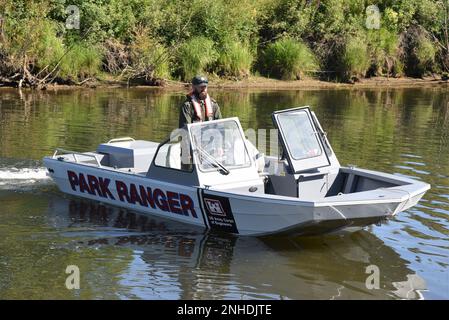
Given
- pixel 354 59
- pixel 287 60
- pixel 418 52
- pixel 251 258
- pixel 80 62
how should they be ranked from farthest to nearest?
1. pixel 418 52
2. pixel 354 59
3. pixel 287 60
4. pixel 80 62
5. pixel 251 258

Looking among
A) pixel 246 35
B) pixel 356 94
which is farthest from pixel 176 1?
pixel 356 94

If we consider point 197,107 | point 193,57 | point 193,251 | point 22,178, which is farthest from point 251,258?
point 193,57

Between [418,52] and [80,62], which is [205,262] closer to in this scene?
[80,62]

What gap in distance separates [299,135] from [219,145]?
1.20 m

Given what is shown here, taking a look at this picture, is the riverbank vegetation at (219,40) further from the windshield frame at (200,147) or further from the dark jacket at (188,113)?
the windshield frame at (200,147)

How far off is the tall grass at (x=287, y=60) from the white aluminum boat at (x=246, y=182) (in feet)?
73.1

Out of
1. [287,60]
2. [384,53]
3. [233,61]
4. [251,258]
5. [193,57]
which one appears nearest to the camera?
[251,258]

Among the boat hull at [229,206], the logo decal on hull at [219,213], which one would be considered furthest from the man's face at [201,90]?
the logo decal on hull at [219,213]

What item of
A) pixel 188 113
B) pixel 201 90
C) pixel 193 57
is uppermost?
pixel 193 57

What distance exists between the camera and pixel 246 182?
1127 centimetres

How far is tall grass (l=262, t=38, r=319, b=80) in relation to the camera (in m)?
34.1

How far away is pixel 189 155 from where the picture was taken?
37.0 ft

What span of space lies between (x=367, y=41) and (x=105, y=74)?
1269cm
